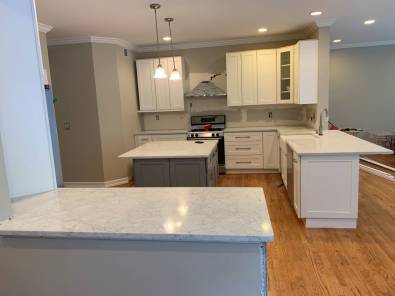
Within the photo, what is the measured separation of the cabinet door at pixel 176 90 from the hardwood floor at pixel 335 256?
2.83 m

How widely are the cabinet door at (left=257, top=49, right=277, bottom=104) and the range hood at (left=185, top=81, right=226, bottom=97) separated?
713mm

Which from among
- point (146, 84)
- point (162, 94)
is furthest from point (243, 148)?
point (146, 84)

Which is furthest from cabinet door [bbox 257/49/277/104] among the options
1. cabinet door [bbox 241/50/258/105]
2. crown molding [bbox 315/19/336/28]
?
crown molding [bbox 315/19/336/28]

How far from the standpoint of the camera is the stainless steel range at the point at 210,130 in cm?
543

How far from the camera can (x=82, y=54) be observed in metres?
4.82

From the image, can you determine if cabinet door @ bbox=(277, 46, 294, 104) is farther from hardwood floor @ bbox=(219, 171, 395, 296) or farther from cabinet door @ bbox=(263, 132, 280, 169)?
hardwood floor @ bbox=(219, 171, 395, 296)

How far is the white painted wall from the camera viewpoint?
1.46 meters

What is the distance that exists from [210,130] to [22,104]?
4250 millimetres

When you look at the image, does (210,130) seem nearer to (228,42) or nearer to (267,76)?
(267,76)

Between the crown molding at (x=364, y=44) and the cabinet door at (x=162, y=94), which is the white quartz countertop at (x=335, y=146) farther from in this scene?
the crown molding at (x=364, y=44)

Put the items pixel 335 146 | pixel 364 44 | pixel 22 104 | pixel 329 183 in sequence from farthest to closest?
1. pixel 364 44
2. pixel 335 146
3. pixel 329 183
4. pixel 22 104

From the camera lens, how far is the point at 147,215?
1.32m

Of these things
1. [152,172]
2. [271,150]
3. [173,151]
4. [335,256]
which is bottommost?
[335,256]

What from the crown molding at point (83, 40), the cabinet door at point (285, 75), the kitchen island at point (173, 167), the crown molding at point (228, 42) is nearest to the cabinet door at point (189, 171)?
the kitchen island at point (173, 167)
